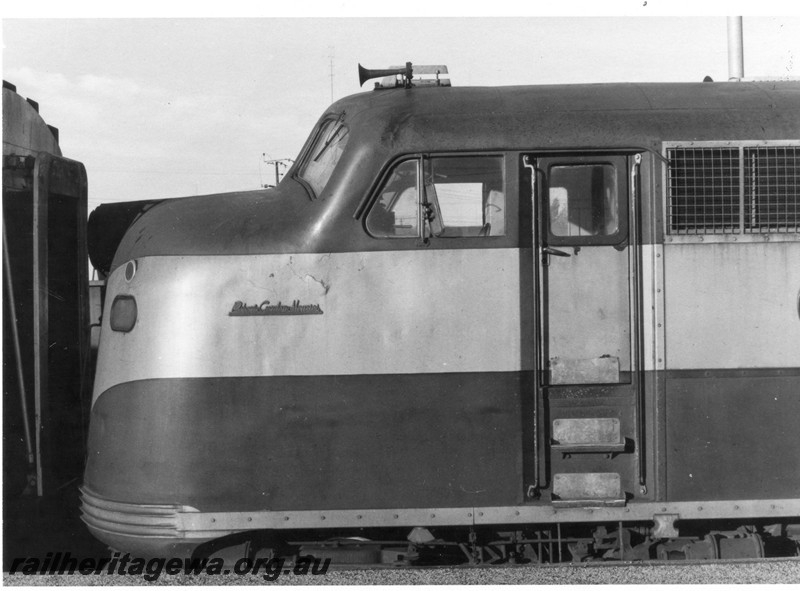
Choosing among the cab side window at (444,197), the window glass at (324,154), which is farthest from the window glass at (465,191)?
the window glass at (324,154)

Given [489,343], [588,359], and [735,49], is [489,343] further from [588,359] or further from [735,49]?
[735,49]

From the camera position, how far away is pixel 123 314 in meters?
5.26

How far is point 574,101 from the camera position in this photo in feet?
17.1

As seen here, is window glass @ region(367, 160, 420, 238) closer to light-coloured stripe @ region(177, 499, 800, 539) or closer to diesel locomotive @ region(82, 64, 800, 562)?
diesel locomotive @ region(82, 64, 800, 562)

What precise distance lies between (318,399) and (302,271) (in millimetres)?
756

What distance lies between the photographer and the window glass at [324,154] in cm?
542

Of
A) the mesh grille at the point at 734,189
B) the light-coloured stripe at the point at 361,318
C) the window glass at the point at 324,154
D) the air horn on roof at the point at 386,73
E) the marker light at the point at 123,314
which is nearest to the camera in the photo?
the light-coloured stripe at the point at 361,318

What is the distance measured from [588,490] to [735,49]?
3809 millimetres

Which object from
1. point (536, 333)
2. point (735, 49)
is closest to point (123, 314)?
point (536, 333)

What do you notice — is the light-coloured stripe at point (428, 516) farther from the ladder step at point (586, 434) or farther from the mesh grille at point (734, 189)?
the mesh grille at point (734, 189)

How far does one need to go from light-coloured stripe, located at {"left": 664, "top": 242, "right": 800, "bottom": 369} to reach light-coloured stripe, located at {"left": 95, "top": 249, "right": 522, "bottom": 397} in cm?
96

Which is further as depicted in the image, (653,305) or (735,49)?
(735,49)

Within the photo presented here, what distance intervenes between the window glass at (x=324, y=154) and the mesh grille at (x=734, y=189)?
2.05 metres

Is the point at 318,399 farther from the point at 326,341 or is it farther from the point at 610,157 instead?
the point at 610,157
